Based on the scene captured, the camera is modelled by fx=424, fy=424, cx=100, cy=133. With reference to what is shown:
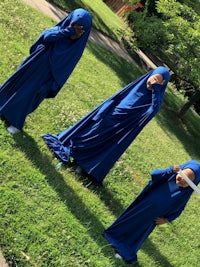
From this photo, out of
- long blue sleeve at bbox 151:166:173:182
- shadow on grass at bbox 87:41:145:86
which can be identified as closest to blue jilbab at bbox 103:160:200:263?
long blue sleeve at bbox 151:166:173:182

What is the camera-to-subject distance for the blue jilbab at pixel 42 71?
6156mm

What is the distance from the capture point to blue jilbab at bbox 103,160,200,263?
18.1 ft

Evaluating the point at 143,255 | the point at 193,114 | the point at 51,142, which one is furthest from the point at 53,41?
the point at 193,114

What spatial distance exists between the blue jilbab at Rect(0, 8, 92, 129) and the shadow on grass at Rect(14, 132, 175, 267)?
0.42 m

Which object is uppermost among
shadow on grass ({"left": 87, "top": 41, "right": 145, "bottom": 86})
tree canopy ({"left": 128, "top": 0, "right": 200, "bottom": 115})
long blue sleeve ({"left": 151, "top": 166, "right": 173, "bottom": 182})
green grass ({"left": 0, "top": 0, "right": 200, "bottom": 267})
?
tree canopy ({"left": 128, "top": 0, "right": 200, "bottom": 115})

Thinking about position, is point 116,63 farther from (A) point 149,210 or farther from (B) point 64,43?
(A) point 149,210

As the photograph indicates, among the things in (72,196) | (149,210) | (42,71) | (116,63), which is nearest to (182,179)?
(149,210)

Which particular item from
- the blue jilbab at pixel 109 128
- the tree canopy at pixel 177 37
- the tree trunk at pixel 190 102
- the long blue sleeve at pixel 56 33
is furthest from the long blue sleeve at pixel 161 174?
the tree trunk at pixel 190 102

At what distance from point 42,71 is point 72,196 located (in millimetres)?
1885

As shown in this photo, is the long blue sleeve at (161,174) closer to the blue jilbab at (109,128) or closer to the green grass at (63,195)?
the blue jilbab at (109,128)

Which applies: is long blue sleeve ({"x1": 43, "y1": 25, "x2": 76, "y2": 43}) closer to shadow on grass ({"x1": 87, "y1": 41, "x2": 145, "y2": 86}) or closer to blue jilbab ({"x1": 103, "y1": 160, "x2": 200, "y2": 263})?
blue jilbab ({"x1": 103, "y1": 160, "x2": 200, "y2": 263})

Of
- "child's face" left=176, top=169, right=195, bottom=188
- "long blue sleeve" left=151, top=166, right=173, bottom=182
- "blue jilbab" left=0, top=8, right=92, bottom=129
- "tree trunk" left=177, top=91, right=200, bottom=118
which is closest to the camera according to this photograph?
"child's face" left=176, top=169, right=195, bottom=188

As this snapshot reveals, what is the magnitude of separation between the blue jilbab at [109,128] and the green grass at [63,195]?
0.85 feet

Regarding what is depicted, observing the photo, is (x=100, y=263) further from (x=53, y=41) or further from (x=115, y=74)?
(x=115, y=74)
